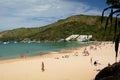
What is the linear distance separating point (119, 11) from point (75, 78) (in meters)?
14.7

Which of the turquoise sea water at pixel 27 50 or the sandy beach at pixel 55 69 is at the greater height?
the sandy beach at pixel 55 69

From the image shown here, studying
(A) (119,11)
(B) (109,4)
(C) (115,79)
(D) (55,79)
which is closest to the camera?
(A) (119,11)

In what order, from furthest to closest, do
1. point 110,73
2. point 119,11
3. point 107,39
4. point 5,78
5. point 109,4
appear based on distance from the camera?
point 107,39, point 5,78, point 110,73, point 109,4, point 119,11

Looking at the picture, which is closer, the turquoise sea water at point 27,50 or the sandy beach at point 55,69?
the sandy beach at point 55,69

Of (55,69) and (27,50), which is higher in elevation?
(55,69)

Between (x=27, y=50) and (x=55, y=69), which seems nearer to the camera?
(x=55, y=69)

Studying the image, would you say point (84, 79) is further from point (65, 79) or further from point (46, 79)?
point (46, 79)

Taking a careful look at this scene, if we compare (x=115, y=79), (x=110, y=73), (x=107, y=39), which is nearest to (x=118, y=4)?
(x=115, y=79)

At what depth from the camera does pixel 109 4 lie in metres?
9.64

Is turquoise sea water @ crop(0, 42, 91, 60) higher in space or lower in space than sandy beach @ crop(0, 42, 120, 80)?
lower

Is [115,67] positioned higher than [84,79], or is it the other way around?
[115,67]

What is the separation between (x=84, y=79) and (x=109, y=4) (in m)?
13.0

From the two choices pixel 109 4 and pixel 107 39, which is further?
pixel 107 39

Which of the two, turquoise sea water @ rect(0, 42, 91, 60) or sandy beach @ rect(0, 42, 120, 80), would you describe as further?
turquoise sea water @ rect(0, 42, 91, 60)
